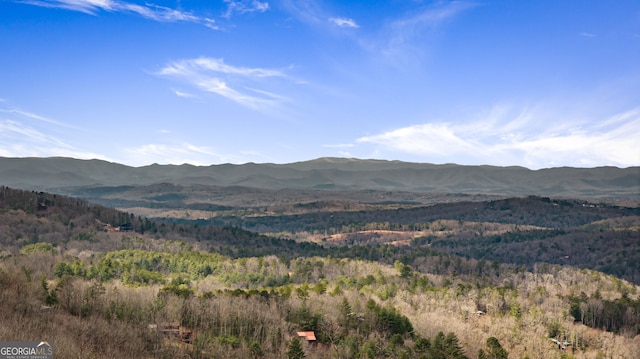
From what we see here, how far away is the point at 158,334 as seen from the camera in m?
60.6

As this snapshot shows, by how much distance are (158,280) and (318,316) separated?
45558 millimetres

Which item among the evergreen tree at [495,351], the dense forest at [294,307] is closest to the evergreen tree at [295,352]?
the dense forest at [294,307]

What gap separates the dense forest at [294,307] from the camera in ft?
189

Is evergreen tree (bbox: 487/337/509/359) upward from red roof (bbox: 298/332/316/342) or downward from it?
downward

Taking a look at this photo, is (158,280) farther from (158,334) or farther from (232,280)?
(158,334)

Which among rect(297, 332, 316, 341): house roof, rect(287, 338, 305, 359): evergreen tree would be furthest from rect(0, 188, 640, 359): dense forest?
rect(297, 332, 316, 341): house roof

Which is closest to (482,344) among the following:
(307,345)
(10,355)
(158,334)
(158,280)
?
(307,345)

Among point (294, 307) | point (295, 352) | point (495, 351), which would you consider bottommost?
point (495, 351)

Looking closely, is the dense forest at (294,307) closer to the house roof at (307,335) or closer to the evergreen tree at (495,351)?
the evergreen tree at (495,351)

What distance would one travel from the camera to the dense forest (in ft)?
189

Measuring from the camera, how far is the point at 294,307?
88.9 metres

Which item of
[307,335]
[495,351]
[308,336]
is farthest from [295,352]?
[495,351]

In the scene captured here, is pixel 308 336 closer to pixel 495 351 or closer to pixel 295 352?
pixel 295 352

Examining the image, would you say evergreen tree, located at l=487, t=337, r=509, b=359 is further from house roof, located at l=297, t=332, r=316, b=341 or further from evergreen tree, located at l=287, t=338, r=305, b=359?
evergreen tree, located at l=287, t=338, r=305, b=359
